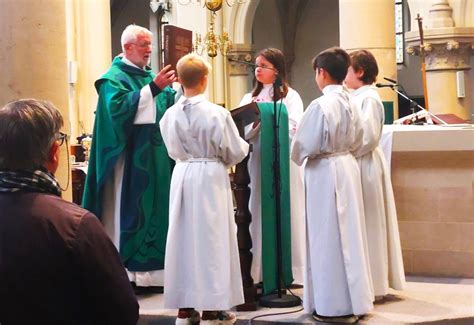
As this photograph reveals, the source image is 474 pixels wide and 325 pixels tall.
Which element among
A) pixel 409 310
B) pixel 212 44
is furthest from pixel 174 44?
pixel 212 44

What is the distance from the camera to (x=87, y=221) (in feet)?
8.00

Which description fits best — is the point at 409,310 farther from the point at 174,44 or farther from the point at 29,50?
the point at 29,50

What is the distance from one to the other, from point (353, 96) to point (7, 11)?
2405 millimetres

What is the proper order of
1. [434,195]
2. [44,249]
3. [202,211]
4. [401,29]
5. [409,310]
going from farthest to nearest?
[401,29], [434,195], [409,310], [202,211], [44,249]

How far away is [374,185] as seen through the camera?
558cm

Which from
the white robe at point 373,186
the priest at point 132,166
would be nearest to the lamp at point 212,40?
the priest at point 132,166

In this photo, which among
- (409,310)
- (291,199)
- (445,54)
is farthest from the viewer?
(445,54)

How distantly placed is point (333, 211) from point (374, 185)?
0.60 meters

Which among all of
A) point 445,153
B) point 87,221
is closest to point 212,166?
point 445,153

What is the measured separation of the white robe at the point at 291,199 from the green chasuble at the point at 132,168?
67 cm

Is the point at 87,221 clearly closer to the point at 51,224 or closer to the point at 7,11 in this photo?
the point at 51,224

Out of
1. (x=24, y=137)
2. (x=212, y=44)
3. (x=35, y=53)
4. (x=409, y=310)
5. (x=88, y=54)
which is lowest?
(x=409, y=310)

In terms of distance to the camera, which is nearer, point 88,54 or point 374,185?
point 374,185

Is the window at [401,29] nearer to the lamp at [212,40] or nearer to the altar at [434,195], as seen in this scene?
the lamp at [212,40]
